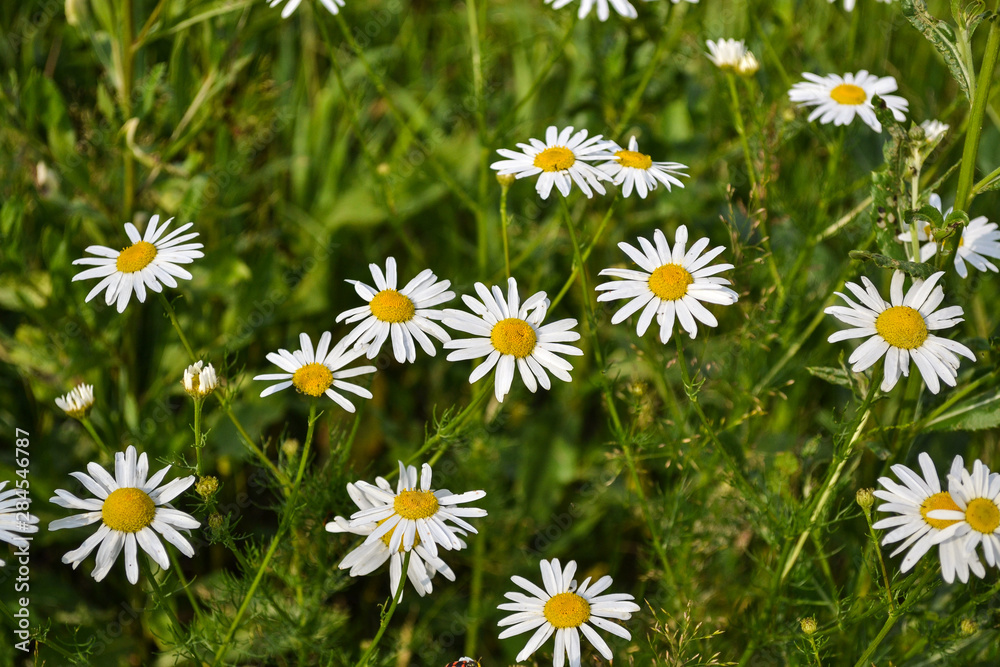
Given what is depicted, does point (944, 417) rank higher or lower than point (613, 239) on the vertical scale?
lower

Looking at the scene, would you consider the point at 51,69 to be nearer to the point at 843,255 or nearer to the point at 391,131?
the point at 391,131

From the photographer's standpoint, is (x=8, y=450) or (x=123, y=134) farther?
(x=8, y=450)

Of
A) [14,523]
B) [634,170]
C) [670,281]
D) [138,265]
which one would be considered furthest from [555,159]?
[14,523]

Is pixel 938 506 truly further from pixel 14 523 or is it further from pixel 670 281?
pixel 14 523

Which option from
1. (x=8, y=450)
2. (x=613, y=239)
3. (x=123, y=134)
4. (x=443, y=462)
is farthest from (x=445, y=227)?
(x=8, y=450)

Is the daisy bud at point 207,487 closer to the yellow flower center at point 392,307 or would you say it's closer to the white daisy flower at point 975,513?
the yellow flower center at point 392,307

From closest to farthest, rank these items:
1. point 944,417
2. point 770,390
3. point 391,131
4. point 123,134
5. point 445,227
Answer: point 944,417 → point 770,390 → point 123,134 → point 445,227 → point 391,131

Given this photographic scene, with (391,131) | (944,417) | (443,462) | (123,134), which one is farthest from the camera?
(391,131)
